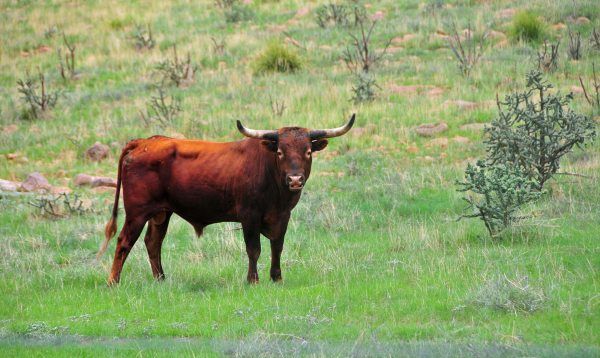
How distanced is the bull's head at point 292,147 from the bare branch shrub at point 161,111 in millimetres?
9548

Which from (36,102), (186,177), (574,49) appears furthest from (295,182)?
(36,102)

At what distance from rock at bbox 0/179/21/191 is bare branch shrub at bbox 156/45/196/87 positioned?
6258 mm

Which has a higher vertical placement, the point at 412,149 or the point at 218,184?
the point at 218,184

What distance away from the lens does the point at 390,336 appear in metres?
7.86

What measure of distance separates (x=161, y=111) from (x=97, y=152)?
1.86m

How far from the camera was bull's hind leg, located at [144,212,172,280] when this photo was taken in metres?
10.7

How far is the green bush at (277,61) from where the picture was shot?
22203 mm

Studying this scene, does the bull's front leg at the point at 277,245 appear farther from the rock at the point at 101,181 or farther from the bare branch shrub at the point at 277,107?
the bare branch shrub at the point at 277,107

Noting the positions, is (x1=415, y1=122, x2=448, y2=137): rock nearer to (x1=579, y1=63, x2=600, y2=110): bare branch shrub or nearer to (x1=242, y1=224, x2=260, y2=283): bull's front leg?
(x1=579, y1=63, x2=600, y2=110): bare branch shrub

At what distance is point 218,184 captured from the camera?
10.4m

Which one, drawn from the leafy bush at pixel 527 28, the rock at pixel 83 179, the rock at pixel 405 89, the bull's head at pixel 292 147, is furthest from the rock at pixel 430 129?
the bull's head at pixel 292 147

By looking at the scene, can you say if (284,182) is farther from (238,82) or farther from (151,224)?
(238,82)

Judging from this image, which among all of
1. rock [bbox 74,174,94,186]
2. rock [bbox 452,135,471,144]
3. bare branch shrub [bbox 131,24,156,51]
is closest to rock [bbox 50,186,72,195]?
rock [bbox 74,174,94,186]

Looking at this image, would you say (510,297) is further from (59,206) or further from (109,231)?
(59,206)
